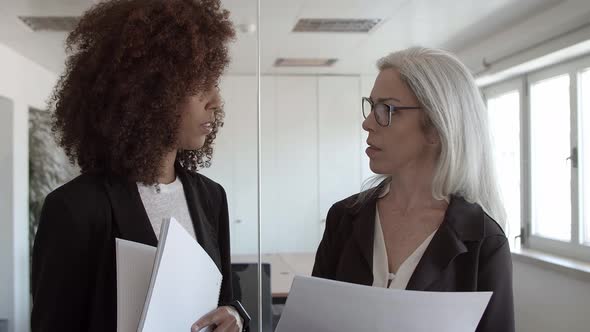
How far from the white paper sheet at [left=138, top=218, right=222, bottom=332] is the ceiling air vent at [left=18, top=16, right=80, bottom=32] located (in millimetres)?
3074

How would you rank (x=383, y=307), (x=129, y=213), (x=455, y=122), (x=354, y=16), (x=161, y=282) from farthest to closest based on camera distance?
(x=354, y=16), (x=455, y=122), (x=129, y=213), (x=383, y=307), (x=161, y=282)

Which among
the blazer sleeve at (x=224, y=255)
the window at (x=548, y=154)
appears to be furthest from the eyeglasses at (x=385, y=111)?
the window at (x=548, y=154)

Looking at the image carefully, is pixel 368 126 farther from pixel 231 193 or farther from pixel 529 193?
pixel 231 193

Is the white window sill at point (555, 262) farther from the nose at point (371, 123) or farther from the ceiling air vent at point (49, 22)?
the ceiling air vent at point (49, 22)

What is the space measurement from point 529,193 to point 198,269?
370cm

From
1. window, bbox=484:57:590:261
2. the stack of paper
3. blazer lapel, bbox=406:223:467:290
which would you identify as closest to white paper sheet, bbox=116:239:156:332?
the stack of paper

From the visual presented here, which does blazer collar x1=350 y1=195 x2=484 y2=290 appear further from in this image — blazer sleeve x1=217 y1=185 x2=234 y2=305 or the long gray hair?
blazer sleeve x1=217 y1=185 x2=234 y2=305

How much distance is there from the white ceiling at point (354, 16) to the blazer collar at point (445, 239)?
2460mm

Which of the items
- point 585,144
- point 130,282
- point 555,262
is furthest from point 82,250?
point 585,144

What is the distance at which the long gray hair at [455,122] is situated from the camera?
116 cm

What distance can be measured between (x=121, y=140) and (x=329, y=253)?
52 centimetres

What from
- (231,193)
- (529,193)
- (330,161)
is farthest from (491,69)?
(231,193)

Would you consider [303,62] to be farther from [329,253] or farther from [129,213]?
[129,213]

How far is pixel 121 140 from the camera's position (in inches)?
42.2
